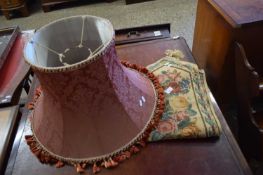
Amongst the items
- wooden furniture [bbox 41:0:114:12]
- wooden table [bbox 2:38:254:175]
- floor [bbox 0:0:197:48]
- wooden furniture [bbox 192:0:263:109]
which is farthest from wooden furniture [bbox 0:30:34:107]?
wooden furniture [bbox 41:0:114:12]

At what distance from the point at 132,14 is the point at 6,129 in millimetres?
2028

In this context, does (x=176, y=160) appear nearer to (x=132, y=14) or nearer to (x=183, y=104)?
(x=183, y=104)

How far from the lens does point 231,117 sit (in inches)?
52.5

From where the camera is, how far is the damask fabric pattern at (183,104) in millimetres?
627

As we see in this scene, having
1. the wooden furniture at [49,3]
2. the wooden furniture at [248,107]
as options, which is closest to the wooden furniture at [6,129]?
the wooden furniture at [248,107]

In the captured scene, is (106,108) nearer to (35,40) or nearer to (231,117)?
(35,40)

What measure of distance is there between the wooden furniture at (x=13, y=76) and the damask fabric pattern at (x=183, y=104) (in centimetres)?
48

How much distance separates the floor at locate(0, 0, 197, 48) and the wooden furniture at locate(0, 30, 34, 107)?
1329 mm

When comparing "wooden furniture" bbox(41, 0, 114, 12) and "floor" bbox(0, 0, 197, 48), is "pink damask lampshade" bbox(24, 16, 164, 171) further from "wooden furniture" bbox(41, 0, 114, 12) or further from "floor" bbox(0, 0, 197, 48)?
"wooden furniture" bbox(41, 0, 114, 12)

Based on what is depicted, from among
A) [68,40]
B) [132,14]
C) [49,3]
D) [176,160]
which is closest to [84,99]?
[68,40]

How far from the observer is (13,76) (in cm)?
102

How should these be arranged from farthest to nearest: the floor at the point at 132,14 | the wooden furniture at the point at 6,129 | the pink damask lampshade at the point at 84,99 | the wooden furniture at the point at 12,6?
the wooden furniture at the point at 12,6 < the floor at the point at 132,14 < the wooden furniture at the point at 6,129 < the pink damask lampshade at the point at 84,99

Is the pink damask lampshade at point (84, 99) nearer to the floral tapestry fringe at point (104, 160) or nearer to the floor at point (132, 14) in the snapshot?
the floral tapestry fringe at point (104, 160)

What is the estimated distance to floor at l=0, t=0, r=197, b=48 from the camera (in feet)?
7.67
